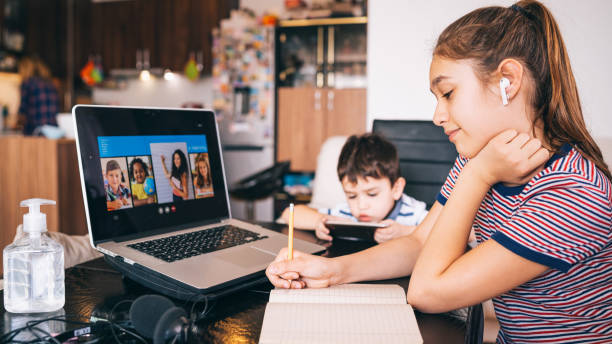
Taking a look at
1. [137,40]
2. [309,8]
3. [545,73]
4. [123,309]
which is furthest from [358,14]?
[123,309]

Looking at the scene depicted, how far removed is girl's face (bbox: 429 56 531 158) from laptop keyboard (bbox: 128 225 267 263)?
0.46 m

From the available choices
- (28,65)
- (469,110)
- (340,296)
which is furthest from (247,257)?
(28,65)

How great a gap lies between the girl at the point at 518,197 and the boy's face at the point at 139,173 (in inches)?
13.8

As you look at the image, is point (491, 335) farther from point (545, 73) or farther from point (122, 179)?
point (122, 179)

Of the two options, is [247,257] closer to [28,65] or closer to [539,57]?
[539,57]

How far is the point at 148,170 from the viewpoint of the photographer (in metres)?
0.93

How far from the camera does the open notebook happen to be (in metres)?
0.54

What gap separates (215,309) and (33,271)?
0.26m

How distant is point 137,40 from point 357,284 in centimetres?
504

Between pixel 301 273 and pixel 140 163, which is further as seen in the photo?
pixel 140 163

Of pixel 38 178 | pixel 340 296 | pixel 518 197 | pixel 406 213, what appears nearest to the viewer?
→ pixel 340 296

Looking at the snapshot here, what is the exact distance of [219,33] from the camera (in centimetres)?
457

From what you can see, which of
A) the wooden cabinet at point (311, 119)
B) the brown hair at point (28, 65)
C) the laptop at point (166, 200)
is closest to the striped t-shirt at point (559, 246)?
the laptop at point (166, 200)

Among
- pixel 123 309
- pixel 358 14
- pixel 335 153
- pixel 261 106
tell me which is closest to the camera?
pixel 123 309
